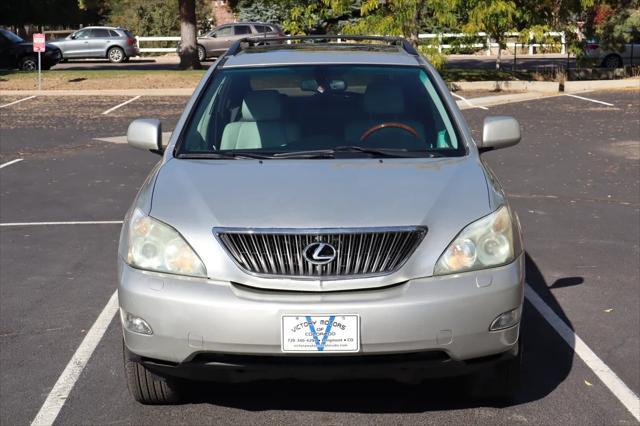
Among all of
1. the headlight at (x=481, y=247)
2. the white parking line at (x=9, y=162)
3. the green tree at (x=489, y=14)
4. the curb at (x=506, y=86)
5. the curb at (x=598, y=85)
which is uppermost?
the headlight at (x=481, y=247)

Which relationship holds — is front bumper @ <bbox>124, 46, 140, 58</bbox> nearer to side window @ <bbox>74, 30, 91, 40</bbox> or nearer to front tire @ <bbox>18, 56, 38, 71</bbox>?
side window @ <bbox>74, 30, 91, 40</bbox>

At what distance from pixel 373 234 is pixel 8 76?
29432mm

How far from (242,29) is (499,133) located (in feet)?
127

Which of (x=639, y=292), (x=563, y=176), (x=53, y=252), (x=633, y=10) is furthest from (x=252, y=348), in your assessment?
(x=633, y=10)

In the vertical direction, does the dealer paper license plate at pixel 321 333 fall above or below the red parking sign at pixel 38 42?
above

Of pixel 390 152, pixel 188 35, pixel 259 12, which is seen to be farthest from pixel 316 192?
pixel 259 12

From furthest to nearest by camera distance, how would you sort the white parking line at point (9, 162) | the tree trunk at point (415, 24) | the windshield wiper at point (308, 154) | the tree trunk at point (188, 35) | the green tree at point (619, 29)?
the tree trunk at point (188, 35) → the green tree at point (619, 29) → the tree trunk at point (415, 24) → the white parking line at point (9, 162) → the windshield wiper at point (308, 154)

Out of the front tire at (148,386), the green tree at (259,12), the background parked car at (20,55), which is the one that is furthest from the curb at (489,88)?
the front tire at (148,386)

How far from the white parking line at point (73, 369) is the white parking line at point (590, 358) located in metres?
2.83

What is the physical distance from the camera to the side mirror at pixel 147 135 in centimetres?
591

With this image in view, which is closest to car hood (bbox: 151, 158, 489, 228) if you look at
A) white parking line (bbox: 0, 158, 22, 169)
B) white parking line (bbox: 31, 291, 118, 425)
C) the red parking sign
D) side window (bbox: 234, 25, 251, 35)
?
white parking line (bbox: 31, 291, 118, 425)

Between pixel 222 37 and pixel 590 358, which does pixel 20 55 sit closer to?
pixel 222 37

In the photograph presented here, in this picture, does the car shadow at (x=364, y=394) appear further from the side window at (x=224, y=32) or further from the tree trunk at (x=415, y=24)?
the side window at (x=224, y=32)

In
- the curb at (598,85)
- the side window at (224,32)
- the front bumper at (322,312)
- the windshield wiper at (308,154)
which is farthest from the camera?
the side window at (224,32)
